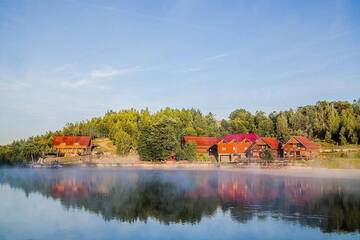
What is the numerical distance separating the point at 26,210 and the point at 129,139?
6647 centimetres

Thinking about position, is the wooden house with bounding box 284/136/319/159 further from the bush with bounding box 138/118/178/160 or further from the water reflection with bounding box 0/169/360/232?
the water reflection with bounding box 0/169/360/232

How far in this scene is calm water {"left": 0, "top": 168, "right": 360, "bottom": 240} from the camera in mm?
22172

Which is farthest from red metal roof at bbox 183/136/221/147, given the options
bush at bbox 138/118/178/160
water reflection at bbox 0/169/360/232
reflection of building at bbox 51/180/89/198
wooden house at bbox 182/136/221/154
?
reflection of building at bbox 51/180/89/198

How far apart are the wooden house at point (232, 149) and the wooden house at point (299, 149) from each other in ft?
26.6

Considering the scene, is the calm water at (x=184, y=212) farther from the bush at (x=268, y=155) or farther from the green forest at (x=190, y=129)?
the green forest at (x=190, y=129)

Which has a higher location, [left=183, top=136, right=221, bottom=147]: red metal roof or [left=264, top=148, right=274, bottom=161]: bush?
[left=183, top=136, right=221, bottom=147]: red metal roof

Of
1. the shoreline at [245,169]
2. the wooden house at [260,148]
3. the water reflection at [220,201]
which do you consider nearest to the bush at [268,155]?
the shoreline at [245,169]

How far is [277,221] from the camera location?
24.4 metres

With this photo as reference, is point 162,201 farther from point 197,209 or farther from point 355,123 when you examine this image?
point 355,123

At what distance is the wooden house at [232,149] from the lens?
8594 centimetres

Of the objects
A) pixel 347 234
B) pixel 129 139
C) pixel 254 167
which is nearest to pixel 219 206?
pixel 347 234

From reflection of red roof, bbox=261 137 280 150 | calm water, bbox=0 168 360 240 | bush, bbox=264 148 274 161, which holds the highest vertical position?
reflection of red roof, bbox=261 137 280 150

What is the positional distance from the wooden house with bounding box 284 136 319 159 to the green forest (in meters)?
9.76

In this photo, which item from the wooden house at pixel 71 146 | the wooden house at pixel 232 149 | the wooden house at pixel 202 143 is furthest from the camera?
the wooden house at pixel 71 146
